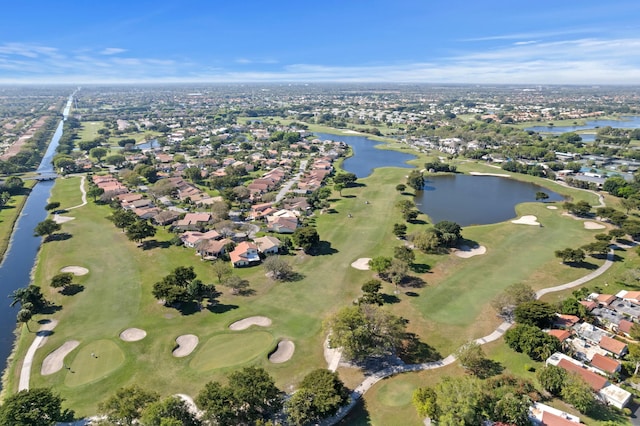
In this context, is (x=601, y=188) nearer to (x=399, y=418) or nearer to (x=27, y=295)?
(x=399, y=418)

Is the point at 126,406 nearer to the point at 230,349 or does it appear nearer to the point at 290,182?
the point at 230,349

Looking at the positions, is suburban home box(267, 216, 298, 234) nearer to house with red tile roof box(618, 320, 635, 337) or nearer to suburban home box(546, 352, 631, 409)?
suburban home box(546, 352, 631, 409)

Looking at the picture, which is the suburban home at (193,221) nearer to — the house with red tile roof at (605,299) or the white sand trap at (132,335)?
the white sand trap at (132,335)

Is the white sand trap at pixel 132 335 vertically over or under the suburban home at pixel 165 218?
under

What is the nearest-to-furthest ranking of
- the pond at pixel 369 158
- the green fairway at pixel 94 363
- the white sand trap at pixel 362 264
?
the green fairway at pixel 94 363, the white sand trap at pixel 362 264, the pond at pixel 369 158

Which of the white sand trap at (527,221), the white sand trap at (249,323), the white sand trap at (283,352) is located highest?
the white sand trap at (527,221)

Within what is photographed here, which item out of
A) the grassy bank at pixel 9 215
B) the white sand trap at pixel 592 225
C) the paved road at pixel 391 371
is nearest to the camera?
the paved road at pixel 391 371

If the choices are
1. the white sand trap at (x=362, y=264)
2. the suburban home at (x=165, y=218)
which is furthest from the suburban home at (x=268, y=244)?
the suburban home at (x=165, y=218)

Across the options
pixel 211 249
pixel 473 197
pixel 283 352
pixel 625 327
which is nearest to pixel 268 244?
pixel 211 249
